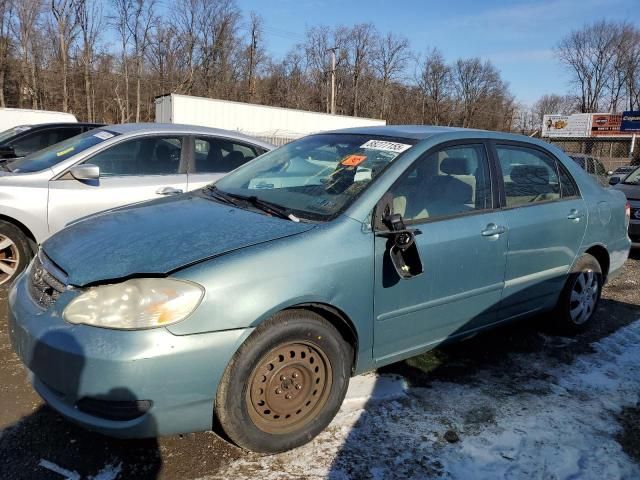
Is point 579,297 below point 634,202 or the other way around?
below

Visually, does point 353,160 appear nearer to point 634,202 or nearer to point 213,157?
point 213,157

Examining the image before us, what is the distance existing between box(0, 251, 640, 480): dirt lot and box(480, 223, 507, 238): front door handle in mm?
973

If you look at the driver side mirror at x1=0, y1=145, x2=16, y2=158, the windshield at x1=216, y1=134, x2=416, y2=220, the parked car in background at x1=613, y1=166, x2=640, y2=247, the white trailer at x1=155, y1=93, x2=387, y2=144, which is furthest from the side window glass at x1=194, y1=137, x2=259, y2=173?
the white trailer at x1=155, y1=93, x2=387, y2=144

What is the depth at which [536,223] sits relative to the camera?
356 cm

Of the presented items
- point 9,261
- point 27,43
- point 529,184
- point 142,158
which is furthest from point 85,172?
point 27,43

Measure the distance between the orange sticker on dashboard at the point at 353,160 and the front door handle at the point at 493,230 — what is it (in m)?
0.87

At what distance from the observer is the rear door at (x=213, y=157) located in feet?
17.4

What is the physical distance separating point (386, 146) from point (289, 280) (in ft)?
4.08

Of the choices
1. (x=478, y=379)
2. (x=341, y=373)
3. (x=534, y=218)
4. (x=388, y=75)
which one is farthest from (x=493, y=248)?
(x=388, y=75)

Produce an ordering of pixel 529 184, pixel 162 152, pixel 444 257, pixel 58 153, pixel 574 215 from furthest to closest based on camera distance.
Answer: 1. pixel 162 152
2. pixel 58 153
3. pixel 574 215
4. pixel 529 184
5. pixel 444 257

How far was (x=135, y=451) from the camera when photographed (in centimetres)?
247

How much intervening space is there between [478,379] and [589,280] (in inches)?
59.9

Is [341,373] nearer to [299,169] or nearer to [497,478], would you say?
[497,478]

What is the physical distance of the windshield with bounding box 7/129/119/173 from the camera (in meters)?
4.86
